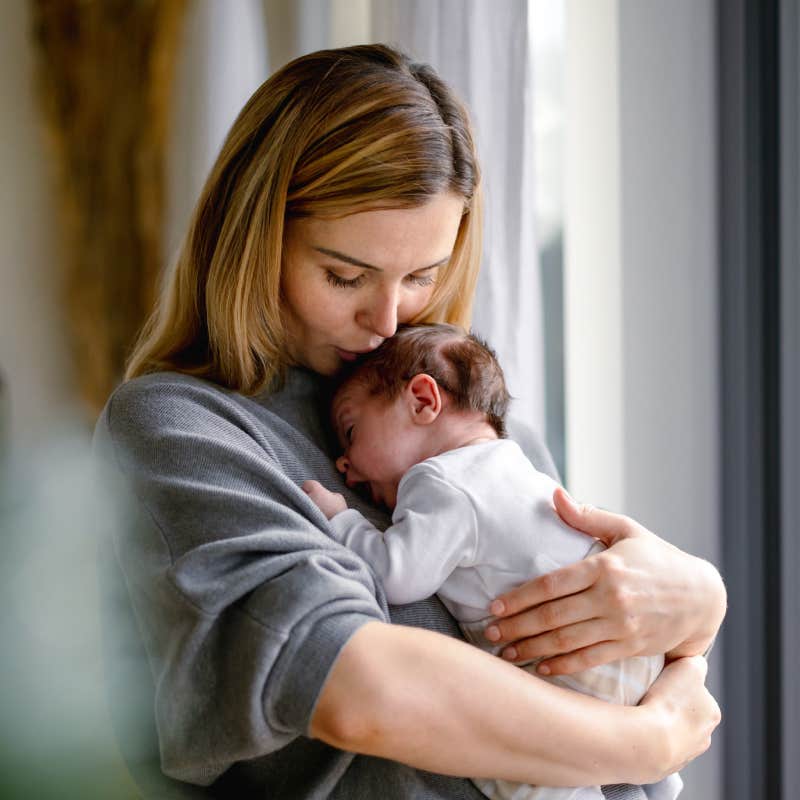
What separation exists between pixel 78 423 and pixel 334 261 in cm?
84

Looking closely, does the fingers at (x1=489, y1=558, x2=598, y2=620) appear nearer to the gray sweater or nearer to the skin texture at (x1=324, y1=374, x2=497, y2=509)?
the gray sweater

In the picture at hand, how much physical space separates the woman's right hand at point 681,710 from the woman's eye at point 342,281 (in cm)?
58

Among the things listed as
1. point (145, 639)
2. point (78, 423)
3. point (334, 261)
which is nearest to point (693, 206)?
point (334, 261)

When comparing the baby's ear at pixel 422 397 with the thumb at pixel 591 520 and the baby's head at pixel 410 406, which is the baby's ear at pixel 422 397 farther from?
the thumb at pixel 591 520

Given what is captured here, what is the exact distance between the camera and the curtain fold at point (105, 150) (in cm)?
166

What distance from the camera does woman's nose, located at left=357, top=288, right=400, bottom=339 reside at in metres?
1.16

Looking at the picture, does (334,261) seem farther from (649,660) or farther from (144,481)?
(649,660)

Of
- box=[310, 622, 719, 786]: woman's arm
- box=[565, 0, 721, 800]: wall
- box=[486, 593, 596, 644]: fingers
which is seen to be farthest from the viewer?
box=[565, 0, 721, 800]: wall

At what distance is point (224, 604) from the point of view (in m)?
0.85

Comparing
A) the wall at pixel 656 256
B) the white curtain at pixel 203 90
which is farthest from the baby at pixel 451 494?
the wall at pixel 656 256

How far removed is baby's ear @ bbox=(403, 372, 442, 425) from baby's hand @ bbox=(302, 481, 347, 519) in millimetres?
160

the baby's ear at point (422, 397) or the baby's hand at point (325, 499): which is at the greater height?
the baby's ear at point (422, 397)

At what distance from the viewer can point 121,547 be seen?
3.19ft

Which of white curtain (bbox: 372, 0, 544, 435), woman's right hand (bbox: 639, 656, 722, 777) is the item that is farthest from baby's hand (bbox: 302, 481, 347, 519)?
white curtain (bbox: 372, 0, 544, 435)
